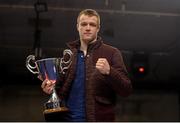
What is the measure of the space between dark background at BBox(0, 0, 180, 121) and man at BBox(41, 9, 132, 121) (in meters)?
3.03

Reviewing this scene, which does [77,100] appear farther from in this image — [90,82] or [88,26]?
[88,26]

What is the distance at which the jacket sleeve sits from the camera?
133cm

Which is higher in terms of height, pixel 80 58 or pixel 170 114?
pixel 80 58

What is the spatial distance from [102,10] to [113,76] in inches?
133

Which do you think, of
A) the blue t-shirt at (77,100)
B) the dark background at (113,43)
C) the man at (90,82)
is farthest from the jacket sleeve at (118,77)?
the dark background at (113,43)

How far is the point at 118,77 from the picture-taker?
1.34 meters

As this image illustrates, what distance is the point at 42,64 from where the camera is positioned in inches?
59.2

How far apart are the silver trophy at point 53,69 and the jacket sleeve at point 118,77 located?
0.16m

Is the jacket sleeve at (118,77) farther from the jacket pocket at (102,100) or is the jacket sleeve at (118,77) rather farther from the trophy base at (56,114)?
the trophy base at (56,114)

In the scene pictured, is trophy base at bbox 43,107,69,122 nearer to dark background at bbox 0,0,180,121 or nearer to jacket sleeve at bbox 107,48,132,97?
jacket sleeve at bbox 107,48,132,97

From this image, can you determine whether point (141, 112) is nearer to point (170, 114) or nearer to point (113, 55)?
point (170, 114)

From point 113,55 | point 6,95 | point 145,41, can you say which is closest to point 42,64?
point 113,55

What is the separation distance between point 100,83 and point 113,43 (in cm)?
446

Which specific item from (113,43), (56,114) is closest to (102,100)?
(56,114)
